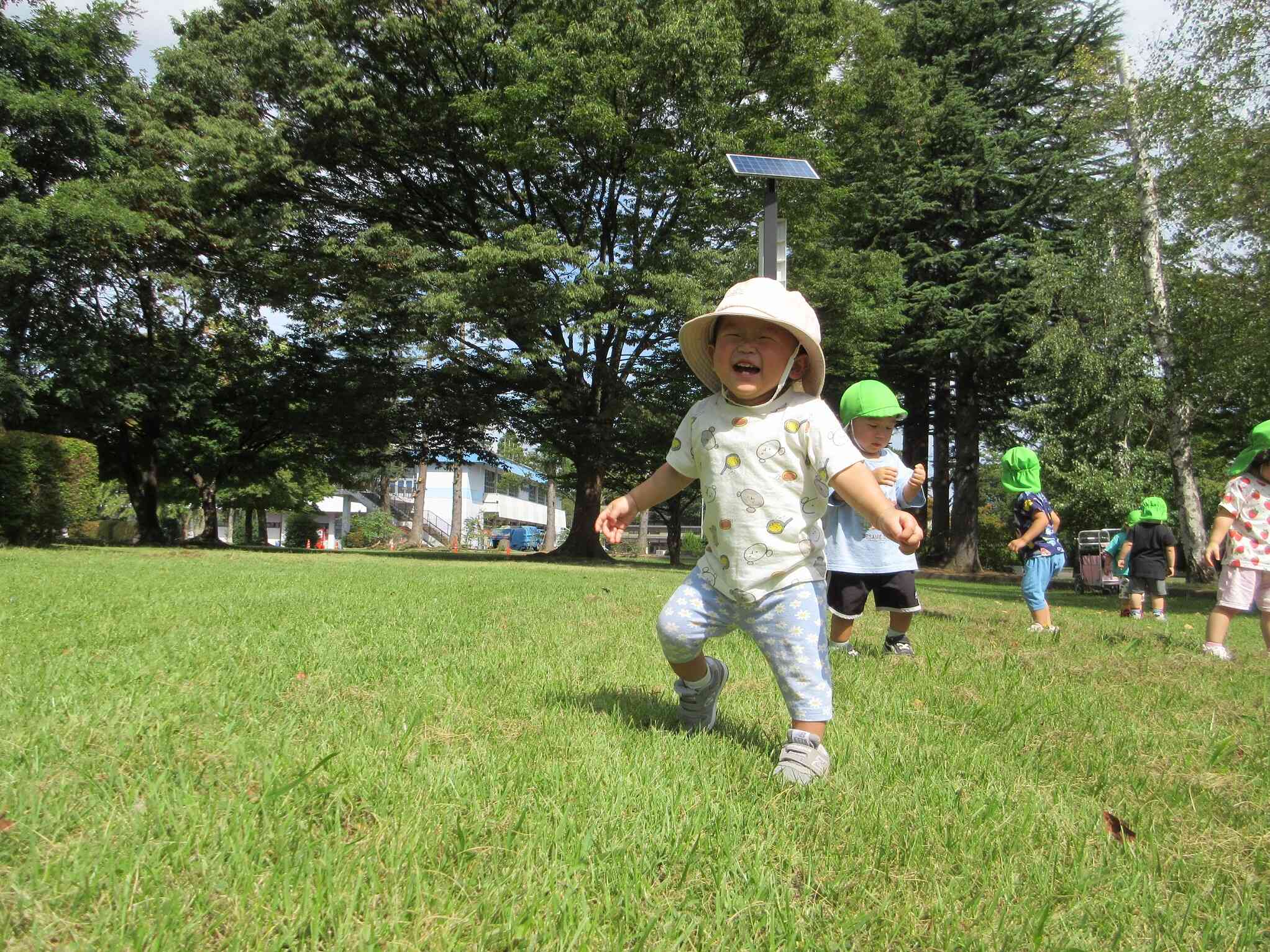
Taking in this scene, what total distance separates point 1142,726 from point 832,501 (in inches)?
110

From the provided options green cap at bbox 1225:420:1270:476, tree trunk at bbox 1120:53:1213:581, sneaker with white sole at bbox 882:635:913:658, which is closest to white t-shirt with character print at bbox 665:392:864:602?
sneaker with white sole at bbox 882:635:913:658

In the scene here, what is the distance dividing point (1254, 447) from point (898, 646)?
3451 mm

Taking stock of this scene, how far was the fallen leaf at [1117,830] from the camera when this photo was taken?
8.32 ft

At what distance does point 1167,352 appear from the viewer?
18.1 metres

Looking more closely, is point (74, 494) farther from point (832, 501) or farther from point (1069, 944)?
point (1069, 944)

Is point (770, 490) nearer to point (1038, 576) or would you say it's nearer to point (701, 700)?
point (701, 700)

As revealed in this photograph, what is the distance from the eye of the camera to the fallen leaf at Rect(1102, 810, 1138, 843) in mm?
2535

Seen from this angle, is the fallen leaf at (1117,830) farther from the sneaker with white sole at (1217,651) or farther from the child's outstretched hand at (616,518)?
the sneaker with white sole at (1217,651)

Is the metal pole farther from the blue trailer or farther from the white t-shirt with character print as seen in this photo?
the blue trailer

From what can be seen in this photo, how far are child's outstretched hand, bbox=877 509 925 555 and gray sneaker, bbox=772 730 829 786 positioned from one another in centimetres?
76

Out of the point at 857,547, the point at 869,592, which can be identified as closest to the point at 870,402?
the point at 857,547

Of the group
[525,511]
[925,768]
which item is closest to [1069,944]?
[925,768]

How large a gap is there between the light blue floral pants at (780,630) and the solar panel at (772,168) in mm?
4935

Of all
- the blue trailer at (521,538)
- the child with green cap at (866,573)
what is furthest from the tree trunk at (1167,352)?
the blue trailer at (521,538)
